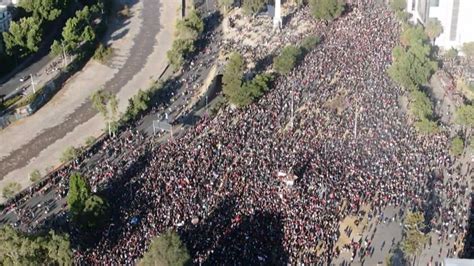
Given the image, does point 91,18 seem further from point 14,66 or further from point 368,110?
point 368,110

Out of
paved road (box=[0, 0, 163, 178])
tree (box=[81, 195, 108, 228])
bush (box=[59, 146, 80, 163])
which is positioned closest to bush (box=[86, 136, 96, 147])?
bush (box=[59, 146, 80, 163])

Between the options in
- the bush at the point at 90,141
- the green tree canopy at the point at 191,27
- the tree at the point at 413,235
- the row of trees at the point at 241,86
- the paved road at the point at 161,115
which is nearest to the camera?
the tree at the point at 413,235

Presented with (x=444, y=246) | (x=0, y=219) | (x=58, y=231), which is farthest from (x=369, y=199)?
(x=0, y=219)

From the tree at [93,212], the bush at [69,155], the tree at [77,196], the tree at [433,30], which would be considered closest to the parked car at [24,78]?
the bush at [69,155]

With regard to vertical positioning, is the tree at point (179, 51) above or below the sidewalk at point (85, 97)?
above

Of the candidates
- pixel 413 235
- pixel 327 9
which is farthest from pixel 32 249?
pixel 327 9

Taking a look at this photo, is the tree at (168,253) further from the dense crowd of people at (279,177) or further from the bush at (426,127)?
the bush at (426,127)

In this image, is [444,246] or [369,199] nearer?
[444,246]
